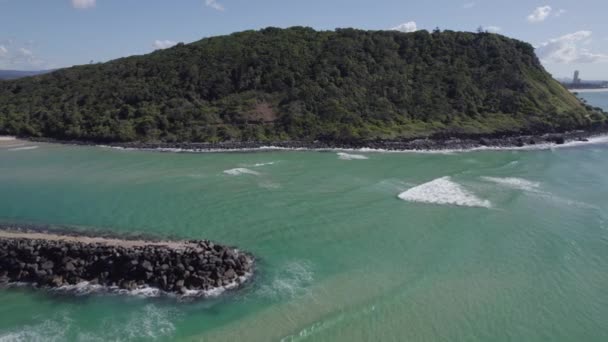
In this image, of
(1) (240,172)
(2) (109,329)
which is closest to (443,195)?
(1) (240,172)

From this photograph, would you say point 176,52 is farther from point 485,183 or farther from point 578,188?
point 578,188

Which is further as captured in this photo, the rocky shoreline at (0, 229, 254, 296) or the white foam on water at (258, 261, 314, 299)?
the rocky shoreline at (0, 229, 254, 296)

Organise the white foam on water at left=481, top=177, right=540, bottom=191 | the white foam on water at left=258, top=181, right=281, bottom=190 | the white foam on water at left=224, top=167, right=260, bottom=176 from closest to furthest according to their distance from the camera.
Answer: the white foam on water at left=258, top=181, right=281, bottom=190, the white foam on water at left=481, top=177, right=540, bottom=191, the white foam on water at left=224, top=167, right=260, bottom=176

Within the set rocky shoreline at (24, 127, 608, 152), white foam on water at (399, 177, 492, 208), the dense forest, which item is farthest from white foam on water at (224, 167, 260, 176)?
the dense forest

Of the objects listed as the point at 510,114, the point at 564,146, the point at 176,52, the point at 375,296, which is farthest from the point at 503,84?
the point at 375,296

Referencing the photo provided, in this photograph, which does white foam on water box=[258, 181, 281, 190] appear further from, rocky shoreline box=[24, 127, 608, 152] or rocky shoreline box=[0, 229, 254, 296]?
rocky shoreline box=[24, 127, 608, 152]

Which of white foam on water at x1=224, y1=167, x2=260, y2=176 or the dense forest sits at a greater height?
the dense forest

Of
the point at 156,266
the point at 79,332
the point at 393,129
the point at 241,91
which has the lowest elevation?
the point at 79,332
